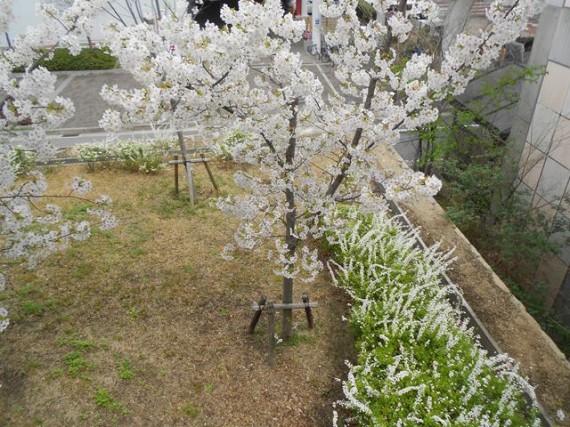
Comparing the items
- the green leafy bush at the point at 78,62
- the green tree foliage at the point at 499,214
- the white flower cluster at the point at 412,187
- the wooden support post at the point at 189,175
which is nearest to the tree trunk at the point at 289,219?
the white flower cluster at the point at 412,187

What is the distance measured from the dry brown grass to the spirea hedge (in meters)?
0.51

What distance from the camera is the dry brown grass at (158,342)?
4527mm

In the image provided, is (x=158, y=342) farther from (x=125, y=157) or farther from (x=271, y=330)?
(x=125, y=157)

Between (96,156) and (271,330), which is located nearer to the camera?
(271,330)

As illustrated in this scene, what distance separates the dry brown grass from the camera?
4527mm

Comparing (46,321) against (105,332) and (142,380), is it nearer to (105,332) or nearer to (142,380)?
(105,332)

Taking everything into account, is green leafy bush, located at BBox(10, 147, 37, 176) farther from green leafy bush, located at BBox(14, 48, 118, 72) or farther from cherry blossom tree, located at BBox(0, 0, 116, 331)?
green leafy bush, located at BBox(14, 48, 118, 72)

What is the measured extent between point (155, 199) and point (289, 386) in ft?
15.3

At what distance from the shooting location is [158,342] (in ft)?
17.1

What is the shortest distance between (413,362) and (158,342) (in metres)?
3.01

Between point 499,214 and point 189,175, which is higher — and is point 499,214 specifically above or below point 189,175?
below

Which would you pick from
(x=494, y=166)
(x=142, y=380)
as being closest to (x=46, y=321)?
(x=142, y=380)

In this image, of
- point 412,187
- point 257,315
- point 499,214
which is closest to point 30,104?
point 257,315

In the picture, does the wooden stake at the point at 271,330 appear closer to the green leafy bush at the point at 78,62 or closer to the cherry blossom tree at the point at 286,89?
the cherry blossom tree at the point at 286,89
